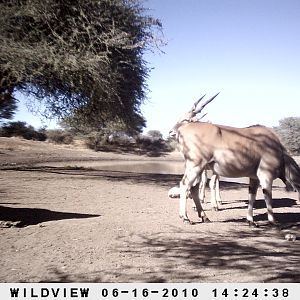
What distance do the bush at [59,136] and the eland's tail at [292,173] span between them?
3567cm

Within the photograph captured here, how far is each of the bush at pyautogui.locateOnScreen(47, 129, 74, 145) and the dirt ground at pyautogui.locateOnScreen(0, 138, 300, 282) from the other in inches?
1231

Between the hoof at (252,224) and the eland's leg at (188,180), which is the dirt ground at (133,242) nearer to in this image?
the hoof at (252,224)

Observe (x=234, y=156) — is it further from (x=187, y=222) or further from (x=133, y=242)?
(x=133, y=242)

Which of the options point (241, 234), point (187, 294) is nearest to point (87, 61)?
point (241, 234)

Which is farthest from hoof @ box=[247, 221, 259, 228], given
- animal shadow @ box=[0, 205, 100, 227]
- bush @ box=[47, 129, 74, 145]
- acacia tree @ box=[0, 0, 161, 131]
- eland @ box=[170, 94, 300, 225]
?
bush @ box=[47, 129, 74, 145]

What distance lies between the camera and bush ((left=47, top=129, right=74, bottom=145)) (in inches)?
1626

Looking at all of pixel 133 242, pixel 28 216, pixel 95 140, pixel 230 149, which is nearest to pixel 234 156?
pixel 230 149

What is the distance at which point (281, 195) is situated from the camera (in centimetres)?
1308

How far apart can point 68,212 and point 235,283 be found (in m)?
5.07

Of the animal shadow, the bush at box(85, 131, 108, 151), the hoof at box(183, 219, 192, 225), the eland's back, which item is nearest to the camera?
the animal shadow

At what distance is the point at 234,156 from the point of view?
7484 millimetres

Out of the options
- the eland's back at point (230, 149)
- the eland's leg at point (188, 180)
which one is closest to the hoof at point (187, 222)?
the eland's leg at point (188, 180)

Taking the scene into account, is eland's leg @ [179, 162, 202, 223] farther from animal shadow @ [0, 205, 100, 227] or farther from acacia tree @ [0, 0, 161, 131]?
acacia tree @ [0, 0, 161, 131]

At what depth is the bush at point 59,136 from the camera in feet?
136
